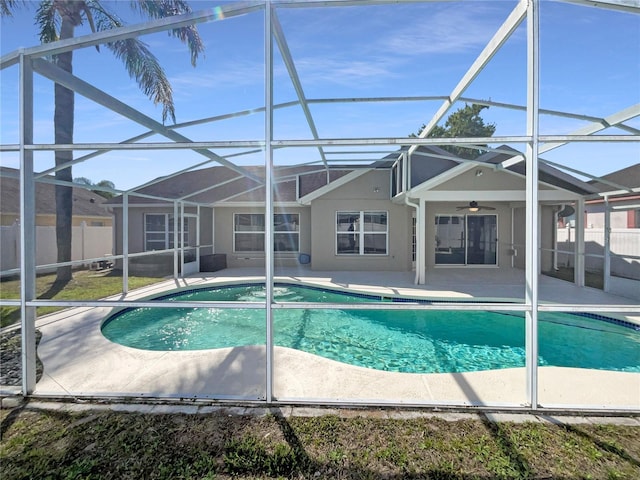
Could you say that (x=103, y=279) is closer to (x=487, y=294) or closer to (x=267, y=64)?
(x=267, y=64)

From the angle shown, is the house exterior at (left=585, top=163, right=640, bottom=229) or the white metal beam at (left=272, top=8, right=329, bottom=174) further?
the house exterior at (left=585, top=163, right=640, bottom=229)

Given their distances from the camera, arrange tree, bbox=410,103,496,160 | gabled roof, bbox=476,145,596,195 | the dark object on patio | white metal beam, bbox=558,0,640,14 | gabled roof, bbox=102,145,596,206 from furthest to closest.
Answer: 1. tree, bbox=410,103,496,160
2. the dark object on patio
3. gabled roof, bbox=102,145,596,206
4. gabled roof, bbox=476,145,596,195
5. white metal beam, bbox=558,0,640,14

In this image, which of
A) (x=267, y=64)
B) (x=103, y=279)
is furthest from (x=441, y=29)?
(x=103, y=279)

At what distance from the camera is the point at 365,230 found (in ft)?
41.6

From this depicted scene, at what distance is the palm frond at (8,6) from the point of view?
38.6ft

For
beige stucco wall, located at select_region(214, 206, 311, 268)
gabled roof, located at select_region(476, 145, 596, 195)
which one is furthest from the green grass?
gabled roof, located at select_region(476, 145, 596, 195)

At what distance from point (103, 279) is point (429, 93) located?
459 inches

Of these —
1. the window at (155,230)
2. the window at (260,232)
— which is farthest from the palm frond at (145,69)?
the window at (260,232)

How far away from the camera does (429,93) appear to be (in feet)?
22.4

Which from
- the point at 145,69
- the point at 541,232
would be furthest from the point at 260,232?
the point at 541,232

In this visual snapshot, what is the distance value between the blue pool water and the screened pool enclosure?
6 centimetres

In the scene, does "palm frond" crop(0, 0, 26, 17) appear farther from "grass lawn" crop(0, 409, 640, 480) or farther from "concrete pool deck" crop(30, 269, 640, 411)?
"grass lawn" crop(0, 409, 640, 480)

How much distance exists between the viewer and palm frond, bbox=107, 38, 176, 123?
42.6 feet

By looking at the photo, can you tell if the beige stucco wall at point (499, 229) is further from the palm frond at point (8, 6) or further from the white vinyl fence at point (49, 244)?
the palm frond at point (8, 6)
